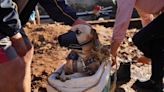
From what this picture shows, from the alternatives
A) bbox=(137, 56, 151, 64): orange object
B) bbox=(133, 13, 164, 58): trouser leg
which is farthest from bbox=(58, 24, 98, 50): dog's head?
bbox=(137, 56, 151, 64): orange object

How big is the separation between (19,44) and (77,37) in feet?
2.11

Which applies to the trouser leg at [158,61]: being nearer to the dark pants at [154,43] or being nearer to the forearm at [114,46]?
the dark pants at [154,43]

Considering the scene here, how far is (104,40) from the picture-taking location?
5.62 m

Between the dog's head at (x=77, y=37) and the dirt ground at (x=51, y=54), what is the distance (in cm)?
132

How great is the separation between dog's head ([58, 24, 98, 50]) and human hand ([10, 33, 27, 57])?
444mm

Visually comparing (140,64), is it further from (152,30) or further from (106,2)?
(106,2)

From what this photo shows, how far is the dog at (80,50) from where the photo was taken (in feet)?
10.6

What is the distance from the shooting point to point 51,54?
5.21 metres

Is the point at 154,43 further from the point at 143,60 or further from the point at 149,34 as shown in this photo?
the point at 143,60

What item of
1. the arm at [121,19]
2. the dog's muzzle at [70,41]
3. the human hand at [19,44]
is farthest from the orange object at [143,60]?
the dog's muzzle at [70,41]

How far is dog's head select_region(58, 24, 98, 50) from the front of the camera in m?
3.22

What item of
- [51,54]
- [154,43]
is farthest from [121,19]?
[51,54]

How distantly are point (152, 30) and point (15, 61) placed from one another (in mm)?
1444

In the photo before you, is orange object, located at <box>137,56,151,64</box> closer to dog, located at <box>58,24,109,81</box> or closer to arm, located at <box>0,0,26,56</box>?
dog, located at <box>58,24,109,81</box>
